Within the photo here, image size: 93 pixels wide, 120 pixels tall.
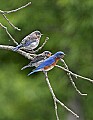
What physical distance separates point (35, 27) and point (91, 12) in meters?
1.90

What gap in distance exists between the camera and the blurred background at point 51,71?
12023 millimetres

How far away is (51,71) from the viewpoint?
12.9 meters

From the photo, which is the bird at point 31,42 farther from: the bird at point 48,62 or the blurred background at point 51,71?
the blurred background at point 51,71

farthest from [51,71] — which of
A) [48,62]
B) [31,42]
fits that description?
[48,62]

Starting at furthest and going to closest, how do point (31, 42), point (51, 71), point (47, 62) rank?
point (51, 71)
point (31, 42)
point (47, 62)

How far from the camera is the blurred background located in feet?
39.4

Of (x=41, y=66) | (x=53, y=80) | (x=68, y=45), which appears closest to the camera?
(x=41, y=66)

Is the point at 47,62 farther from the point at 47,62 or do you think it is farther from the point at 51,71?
the point at 51,71

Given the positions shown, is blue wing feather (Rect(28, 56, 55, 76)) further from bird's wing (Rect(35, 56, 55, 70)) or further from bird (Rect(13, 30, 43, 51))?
bird (Rect(13, 30, 43, 51))

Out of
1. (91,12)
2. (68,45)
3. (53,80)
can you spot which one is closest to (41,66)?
(91,12)

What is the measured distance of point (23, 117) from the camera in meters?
14.0

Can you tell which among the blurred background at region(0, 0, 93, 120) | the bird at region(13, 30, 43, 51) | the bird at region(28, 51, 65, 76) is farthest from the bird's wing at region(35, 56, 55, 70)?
the blurred background at region(0, 0, 93, 120)

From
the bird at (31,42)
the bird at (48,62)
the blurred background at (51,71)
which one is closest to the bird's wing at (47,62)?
the bird at (48,62)

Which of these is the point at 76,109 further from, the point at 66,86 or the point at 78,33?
the point at 78,33
